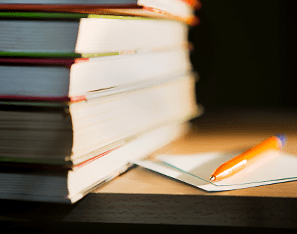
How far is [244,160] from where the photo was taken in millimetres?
515

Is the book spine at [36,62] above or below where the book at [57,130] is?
above

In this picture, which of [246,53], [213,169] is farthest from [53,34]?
[246,53]

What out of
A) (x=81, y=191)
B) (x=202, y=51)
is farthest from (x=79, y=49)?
(x=202, y=51)

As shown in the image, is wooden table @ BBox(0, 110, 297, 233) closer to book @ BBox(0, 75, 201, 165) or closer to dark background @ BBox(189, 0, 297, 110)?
book @ BBox(0, 75, 201, 165)

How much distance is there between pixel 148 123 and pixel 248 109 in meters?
0.47

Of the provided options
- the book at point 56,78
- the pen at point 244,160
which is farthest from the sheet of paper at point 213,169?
the book at point 56,78

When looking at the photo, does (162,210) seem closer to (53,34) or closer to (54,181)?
(54,181)

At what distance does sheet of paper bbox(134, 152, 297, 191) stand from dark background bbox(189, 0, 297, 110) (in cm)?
46

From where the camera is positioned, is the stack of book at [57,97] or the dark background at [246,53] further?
the dark background at [246,53]

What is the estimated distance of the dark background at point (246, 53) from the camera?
994mm

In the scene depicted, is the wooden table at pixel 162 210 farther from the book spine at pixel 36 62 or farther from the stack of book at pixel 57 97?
the book spine at pixel 36 62

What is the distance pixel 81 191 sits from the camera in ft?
1.46

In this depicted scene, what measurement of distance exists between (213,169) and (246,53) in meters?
0.59

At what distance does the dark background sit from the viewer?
39.1 inches
